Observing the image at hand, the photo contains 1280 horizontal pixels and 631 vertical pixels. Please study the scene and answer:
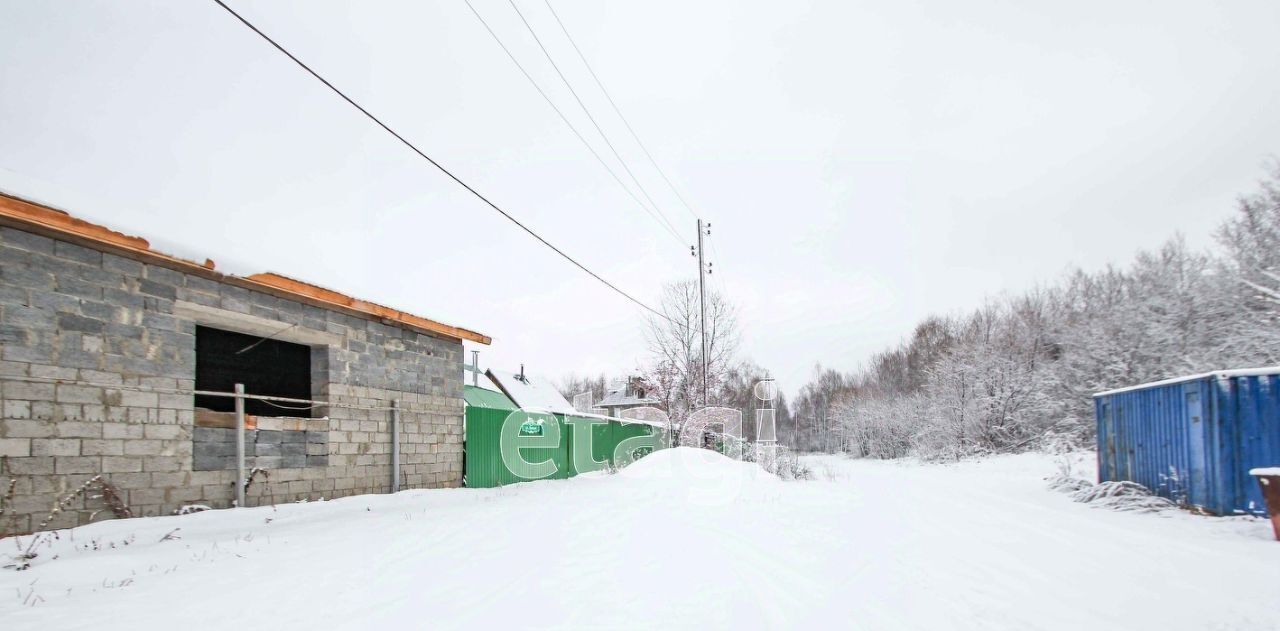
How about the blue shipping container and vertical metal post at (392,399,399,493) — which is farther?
vertical metal post at (392,399,399,493)

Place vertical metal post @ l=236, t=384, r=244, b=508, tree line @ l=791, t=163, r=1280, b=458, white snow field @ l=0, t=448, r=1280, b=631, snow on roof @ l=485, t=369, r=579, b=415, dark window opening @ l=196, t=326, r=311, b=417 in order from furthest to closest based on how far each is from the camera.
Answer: snow on roof @ l=485, t=369, r=579, b=415 < tree line @ l=791, t=163, r=1280, b=458 < dark window opening @ l=196, t=326, r=311, b=417 < vertical metal post @ l=236, t=384, r=244, b=508 < white snow field @ l=0, t=448, r=1280, b=631

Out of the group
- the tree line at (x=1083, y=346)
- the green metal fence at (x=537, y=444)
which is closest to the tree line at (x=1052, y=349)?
the tree line at (x=1083, y=346)

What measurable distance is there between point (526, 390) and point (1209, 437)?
23835mm

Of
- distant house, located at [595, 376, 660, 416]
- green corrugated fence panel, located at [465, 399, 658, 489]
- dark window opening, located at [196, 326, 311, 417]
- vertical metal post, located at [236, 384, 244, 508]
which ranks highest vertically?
dark window opening, located at [196, 326, 311, 417]

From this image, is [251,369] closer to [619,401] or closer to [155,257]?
Answer: [155,257]

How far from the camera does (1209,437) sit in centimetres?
704

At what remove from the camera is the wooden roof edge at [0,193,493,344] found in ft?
15.9

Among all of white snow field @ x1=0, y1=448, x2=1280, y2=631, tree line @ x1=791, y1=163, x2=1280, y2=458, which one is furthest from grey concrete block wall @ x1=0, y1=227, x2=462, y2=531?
tree line @ x1=791, y1=163, x2=1280, y2=458

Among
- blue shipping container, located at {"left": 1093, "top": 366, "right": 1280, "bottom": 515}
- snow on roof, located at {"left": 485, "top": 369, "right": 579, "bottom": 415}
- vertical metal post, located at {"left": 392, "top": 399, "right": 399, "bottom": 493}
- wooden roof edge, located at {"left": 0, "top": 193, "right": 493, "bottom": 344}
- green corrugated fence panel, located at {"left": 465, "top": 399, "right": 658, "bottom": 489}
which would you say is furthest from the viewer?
snow on roof, located at {"left": 485, "top": 369, "right": 579, "bottom": 415}

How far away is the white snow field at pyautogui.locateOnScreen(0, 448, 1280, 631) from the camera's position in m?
3.41

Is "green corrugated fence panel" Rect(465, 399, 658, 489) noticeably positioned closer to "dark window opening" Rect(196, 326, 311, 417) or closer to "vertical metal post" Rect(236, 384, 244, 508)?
"dark window opening" Rect(196, 326, 311, 417)

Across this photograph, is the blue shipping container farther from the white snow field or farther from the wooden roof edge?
the wooden roof edge

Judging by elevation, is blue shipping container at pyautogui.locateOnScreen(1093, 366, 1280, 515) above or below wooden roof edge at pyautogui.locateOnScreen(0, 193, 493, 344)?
below

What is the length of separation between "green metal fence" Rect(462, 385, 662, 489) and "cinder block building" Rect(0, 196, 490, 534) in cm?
224
